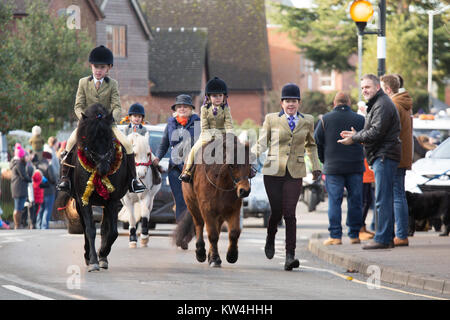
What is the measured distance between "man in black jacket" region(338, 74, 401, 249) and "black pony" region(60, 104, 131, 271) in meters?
3.30

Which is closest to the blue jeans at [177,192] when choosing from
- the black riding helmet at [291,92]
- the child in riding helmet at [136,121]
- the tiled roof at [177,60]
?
the child in riding helmet at [136,121]

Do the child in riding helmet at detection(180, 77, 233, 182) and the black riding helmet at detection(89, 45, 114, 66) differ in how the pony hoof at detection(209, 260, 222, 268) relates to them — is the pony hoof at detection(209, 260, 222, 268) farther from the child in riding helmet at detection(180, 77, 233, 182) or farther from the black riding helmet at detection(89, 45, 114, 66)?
the black riding helmet at detection(89, 45, 114, 66)

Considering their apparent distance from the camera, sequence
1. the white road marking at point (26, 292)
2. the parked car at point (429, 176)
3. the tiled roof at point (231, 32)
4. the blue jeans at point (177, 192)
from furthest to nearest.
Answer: the tiled roof at point (231, 32) → the parked car at point (429, 176) → the blue jeans at point (177, 192) → the white road marking at point (26, 292)

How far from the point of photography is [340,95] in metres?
16.1

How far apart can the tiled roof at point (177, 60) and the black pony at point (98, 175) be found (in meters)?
48.2

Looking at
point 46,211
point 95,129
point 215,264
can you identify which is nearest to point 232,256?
point 215,264

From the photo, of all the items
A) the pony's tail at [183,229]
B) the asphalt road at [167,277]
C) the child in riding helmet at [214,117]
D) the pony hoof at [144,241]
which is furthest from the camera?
the pony hoof at [144,241]

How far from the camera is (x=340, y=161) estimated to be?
619 inches

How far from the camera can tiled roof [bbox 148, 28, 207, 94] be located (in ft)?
203

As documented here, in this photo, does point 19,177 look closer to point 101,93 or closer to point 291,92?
point 101,93

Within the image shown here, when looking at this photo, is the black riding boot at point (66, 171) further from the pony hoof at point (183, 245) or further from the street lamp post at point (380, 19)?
the street lamp post at point (380, 19)

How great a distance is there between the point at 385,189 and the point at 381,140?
0.68m

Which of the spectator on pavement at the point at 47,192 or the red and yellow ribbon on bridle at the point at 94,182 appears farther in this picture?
the spectator on pavement at the point at 47,192

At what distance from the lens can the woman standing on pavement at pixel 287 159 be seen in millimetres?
13180
